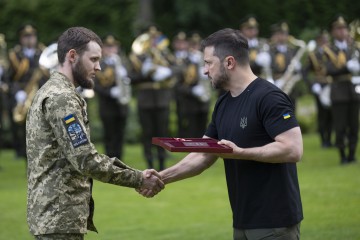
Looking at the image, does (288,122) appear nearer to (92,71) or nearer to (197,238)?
(92,71)

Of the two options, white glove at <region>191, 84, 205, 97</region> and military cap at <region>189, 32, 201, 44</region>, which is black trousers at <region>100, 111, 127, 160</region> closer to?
white glove at <region>191, 84, 205, 97</region>

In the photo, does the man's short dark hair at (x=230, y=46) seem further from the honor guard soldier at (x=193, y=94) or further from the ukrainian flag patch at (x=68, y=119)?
the honor guard soldier at (x=193, y=94)

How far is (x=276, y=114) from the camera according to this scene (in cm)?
516

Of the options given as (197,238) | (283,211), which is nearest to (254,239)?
(283,211)

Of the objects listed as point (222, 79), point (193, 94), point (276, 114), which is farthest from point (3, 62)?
point (276, 114)

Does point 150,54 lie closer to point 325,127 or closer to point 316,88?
point 316,88

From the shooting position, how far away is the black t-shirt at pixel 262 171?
5.19 metres

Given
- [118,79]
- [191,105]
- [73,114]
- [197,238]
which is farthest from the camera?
[191,105]

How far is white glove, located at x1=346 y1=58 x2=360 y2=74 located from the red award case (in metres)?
10.1

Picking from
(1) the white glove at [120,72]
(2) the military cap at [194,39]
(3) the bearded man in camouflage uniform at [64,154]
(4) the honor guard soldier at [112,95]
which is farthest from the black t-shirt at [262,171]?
(2) the military cap at [194,39]

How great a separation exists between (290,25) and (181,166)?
13.8 m

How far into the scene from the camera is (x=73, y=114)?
5117mm

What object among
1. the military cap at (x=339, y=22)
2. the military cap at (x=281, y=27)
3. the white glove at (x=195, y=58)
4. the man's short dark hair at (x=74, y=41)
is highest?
the military cap at (x=281, y=27)

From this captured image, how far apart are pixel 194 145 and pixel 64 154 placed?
0.85 m
